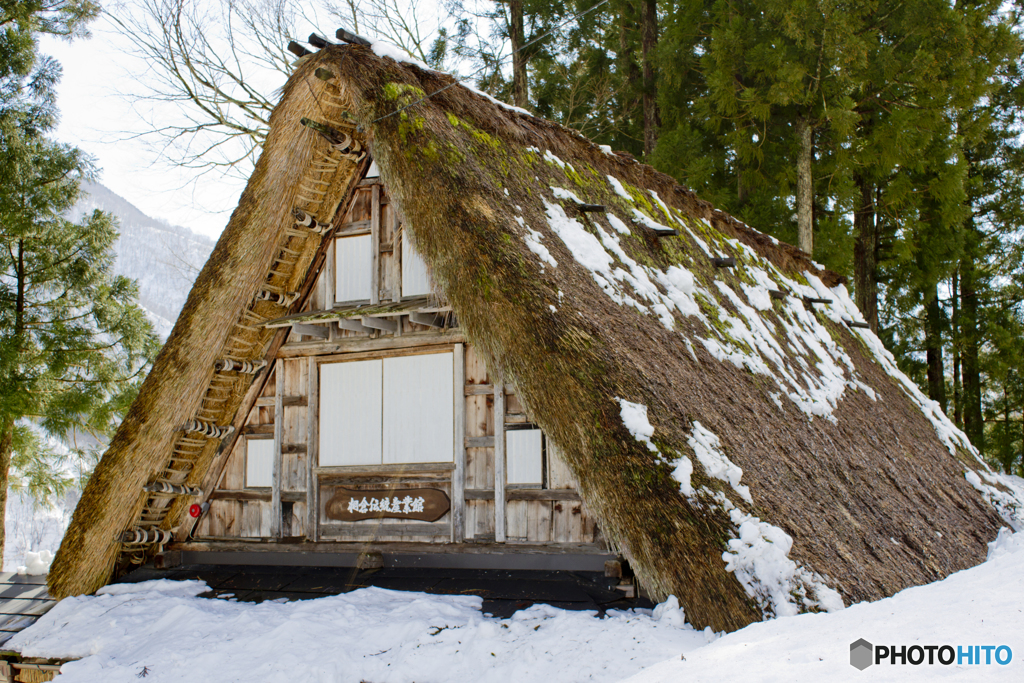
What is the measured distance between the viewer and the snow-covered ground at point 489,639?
9.32ft

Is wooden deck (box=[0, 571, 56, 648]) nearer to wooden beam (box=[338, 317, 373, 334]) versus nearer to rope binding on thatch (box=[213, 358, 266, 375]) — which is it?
rope binding on thatch (box=[213, 358, 266, 375])

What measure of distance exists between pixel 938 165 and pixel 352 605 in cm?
1331

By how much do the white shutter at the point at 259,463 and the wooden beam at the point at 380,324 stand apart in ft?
4.60

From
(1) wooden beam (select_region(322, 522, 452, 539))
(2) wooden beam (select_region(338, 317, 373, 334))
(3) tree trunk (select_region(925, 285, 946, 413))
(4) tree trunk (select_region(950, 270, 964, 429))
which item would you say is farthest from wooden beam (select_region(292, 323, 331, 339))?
(4) tree trunk (select_region(950, 270, 964, 429))

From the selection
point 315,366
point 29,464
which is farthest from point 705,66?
point 29,464

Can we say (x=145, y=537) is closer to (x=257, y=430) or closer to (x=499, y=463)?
(x=257, y=430)

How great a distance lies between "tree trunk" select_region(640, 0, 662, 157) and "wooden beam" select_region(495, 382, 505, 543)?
36.9 feet

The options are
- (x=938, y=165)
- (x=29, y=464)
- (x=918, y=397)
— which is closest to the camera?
(x=918, y=397)

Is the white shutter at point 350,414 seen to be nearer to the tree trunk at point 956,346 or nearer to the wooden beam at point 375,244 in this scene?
the wooden beam at point 375,244

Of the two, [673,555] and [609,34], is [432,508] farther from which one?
[609,34]

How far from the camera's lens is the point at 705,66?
12.7 m

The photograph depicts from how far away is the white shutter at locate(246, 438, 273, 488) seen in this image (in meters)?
5.65

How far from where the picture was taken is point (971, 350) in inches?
607

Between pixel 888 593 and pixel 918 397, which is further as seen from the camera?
pixel 918 397
